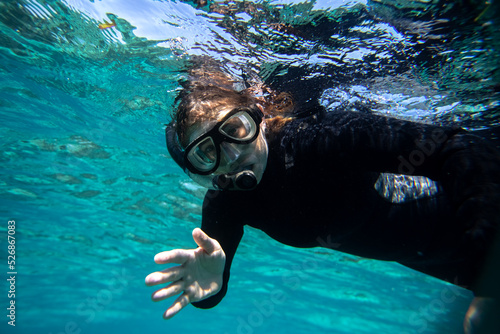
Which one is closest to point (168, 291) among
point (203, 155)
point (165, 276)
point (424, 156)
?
point (165, 276)

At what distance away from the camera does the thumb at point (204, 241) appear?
2.67 metres

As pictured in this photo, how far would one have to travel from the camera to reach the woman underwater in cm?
242

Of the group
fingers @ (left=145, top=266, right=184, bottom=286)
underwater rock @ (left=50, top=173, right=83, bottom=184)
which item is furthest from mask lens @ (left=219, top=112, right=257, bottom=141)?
underwater rock @ (left=50, top=173, right=83, bottom=184)

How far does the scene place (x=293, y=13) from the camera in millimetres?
4980

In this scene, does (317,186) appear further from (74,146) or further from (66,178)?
(66,178)

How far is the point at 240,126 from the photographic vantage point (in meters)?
3.09

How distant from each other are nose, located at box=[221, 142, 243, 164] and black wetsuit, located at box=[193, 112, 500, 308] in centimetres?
54

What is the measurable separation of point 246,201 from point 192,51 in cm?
450

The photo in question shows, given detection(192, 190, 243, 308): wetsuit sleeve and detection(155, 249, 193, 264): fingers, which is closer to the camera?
detection(155, 249, 193, 264): fingers

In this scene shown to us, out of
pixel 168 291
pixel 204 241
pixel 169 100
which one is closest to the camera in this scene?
pixel 168 291

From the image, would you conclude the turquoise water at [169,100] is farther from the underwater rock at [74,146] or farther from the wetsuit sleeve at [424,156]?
the wetsuit sleeve at [424,156]

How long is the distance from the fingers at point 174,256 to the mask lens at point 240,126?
1348 mm

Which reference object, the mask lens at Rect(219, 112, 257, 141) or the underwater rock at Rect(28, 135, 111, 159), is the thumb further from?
the underwater rock at Rect(28, 135, 111, 159)

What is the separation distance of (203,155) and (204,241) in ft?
3.26
